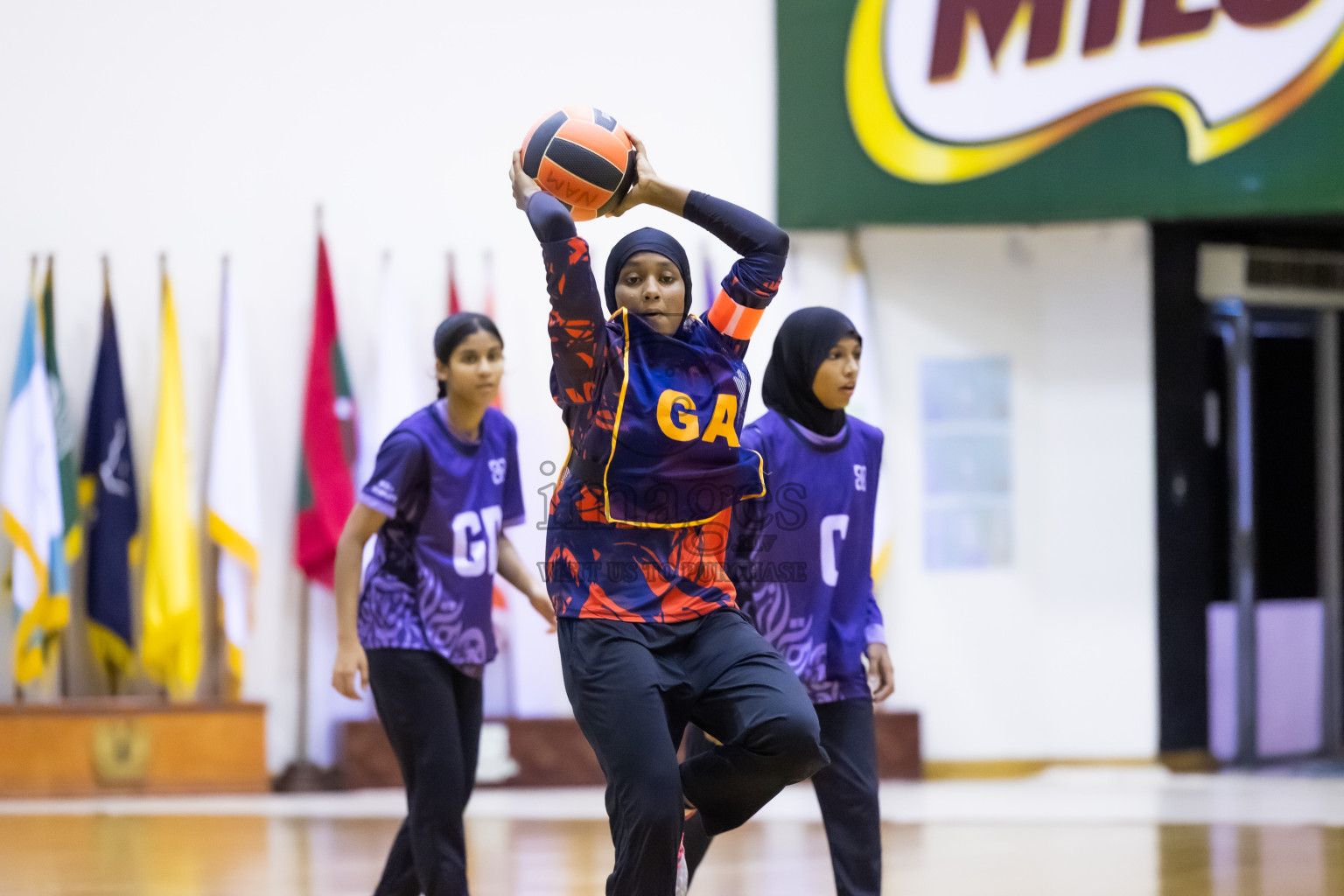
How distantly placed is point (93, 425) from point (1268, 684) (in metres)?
6.17

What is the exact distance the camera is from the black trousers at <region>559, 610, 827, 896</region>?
7.93 ft

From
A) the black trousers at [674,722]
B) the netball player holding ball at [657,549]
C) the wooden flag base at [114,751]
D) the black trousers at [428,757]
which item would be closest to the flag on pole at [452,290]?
the wooden flag base at [114,751]

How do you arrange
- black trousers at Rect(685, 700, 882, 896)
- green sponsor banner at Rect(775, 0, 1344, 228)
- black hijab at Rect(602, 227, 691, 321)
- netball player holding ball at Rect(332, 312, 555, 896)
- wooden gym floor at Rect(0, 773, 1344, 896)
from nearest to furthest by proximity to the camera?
black hijab at Rect(602, 227, 691, 321), black trousers at Rect(685, 700, 882, 896), netball player holding ball at Rect(332, 312, 555, 896), wooden gym floor at Rect(0, 773, 1344, 896), green sponsor banner at Rect(775, 0, 1344, 228)

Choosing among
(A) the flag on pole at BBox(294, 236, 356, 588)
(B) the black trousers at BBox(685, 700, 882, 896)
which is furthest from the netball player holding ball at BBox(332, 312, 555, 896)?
(A) the flag on pole at BBox(294, 236, 356, 588)

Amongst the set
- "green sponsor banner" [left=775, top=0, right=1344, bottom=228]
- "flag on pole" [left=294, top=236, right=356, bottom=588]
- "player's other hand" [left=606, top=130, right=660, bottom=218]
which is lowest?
"flag on pole" [left=294, top=236, right=356, bottom=588]

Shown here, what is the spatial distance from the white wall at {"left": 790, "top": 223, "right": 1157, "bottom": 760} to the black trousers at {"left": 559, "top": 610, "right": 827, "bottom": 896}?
4.46 metres

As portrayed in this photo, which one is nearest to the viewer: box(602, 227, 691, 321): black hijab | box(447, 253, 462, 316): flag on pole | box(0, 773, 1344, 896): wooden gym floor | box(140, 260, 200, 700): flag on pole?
box(602, 227, 691, 321): black hijab

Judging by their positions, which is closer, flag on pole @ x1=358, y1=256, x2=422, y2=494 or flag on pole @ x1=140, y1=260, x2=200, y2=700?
flag on pole @ x1=140, y1=260, x2=200, y2=700

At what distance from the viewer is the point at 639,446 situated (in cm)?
251

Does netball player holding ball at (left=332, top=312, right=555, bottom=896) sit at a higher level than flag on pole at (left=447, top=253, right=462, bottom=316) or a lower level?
lower

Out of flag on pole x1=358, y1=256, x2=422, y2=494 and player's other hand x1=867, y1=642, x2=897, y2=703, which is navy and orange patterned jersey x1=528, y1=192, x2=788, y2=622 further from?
flag on pole x1=358, y1=256, x2=422, y2=494

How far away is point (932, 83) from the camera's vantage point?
→ 6.70 metres

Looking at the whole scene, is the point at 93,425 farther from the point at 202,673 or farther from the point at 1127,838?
the point at 1127,838

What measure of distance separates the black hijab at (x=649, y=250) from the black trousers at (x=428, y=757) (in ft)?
3.59
